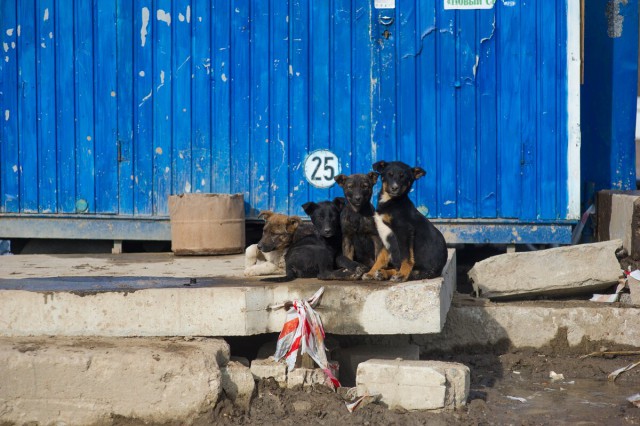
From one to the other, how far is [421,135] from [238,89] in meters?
1.89

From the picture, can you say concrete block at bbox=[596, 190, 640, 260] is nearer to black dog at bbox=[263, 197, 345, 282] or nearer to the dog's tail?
black dog at bbox=[263, 197, 345, 282]

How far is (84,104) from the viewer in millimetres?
9133

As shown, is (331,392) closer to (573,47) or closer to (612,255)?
(612,255)

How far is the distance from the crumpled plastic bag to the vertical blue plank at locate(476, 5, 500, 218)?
10.9ft

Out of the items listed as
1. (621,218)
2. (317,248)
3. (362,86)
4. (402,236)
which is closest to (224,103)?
(362,86)

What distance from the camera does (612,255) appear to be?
25.5 ft

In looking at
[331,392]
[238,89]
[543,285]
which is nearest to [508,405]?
[331,392]

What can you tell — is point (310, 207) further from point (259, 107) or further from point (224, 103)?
point (224, 103)

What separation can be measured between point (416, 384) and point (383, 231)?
1276 mm

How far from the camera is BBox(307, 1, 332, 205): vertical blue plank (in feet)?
28.9

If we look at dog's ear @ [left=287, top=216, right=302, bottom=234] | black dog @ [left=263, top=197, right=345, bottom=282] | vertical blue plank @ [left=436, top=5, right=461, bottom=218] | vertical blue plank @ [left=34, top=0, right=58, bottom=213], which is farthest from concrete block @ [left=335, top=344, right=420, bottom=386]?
vertical blue plank @ [left=34, top=0, right=58, bottom=213]

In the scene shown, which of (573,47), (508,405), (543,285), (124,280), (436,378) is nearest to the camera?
(436,378)

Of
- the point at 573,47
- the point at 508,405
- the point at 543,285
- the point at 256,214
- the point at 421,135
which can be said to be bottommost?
the point at 508,405

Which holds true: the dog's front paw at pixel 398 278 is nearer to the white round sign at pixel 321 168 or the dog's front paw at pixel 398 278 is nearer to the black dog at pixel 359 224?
the black dog at pixel 359 224
